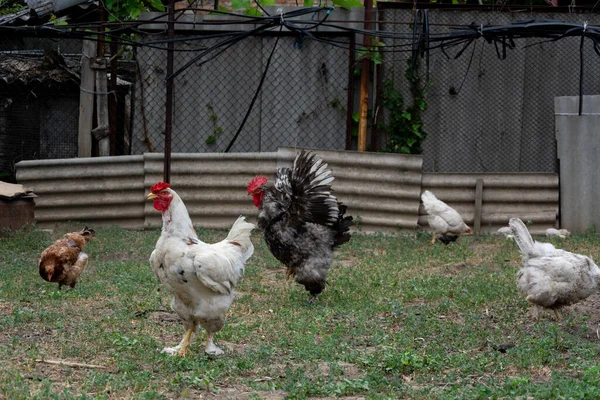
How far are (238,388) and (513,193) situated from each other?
8098 mm

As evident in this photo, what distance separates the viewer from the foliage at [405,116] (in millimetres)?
12445

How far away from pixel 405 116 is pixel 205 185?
3.20 m

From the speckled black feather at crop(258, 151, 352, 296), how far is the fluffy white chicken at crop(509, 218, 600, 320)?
77.7 inches

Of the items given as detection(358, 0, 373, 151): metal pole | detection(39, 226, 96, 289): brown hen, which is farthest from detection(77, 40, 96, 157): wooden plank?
detection(39, 226, 96, 289): brown hen

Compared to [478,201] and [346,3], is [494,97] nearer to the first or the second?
[478,201]

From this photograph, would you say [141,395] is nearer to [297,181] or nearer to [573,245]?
[297,181]

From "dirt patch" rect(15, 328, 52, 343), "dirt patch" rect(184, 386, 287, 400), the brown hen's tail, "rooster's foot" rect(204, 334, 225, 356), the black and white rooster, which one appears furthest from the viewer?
the brown hen's tail

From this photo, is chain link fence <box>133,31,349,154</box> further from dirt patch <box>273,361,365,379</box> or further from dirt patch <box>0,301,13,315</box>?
dirt patch <box>273,361,365,379</box>

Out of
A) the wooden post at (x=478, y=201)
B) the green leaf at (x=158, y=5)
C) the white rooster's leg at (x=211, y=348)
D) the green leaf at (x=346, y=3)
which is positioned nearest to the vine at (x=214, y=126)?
the green leaf at (x=158, y=5)

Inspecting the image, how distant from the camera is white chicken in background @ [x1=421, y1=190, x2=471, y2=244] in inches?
452

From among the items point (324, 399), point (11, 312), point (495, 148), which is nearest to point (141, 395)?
point (324, 399)

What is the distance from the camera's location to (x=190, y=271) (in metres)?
5.83

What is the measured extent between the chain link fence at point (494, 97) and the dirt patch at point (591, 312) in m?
4.53

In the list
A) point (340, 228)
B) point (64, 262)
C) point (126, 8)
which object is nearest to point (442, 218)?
point (340, 228)
